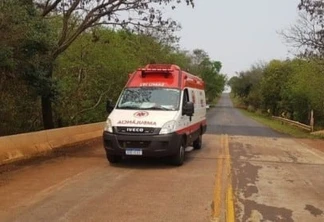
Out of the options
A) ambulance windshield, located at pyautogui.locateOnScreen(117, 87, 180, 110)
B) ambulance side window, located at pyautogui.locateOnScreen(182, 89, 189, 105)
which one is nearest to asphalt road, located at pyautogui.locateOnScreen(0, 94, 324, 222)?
ambulance windshield, located at pyautogui.locateOnScreen(117, 87, 180, 110)

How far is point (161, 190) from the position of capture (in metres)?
9.21

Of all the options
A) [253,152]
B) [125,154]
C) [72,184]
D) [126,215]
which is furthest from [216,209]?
[253,152]

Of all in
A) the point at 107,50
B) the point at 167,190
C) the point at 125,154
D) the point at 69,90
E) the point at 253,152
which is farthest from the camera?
the point at 107,50

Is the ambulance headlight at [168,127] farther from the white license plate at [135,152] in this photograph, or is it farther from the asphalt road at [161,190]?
the asphalt road at [161,190]

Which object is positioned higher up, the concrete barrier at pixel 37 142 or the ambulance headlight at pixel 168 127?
the ambulance headlight at pixel 168 127

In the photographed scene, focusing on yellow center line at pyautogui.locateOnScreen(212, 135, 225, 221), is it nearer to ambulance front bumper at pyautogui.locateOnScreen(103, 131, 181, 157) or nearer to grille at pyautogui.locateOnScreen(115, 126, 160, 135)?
ambulance front bumper at pyautogui.locateOnScreen(103, 131, 181, 157)

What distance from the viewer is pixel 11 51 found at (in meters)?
12.4

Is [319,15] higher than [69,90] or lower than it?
higher

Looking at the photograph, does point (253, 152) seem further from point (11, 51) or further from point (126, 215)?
point (126, 215)

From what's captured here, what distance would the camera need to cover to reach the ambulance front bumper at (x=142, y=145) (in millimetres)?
11945

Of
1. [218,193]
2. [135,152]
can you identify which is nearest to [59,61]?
[135,152]

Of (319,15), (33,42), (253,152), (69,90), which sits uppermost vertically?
(319,15)

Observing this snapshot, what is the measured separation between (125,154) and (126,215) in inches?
194

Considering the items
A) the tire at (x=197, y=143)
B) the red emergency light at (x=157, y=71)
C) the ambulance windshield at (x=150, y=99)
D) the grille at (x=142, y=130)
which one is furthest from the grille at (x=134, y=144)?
the tire at (x=197, y=143)
